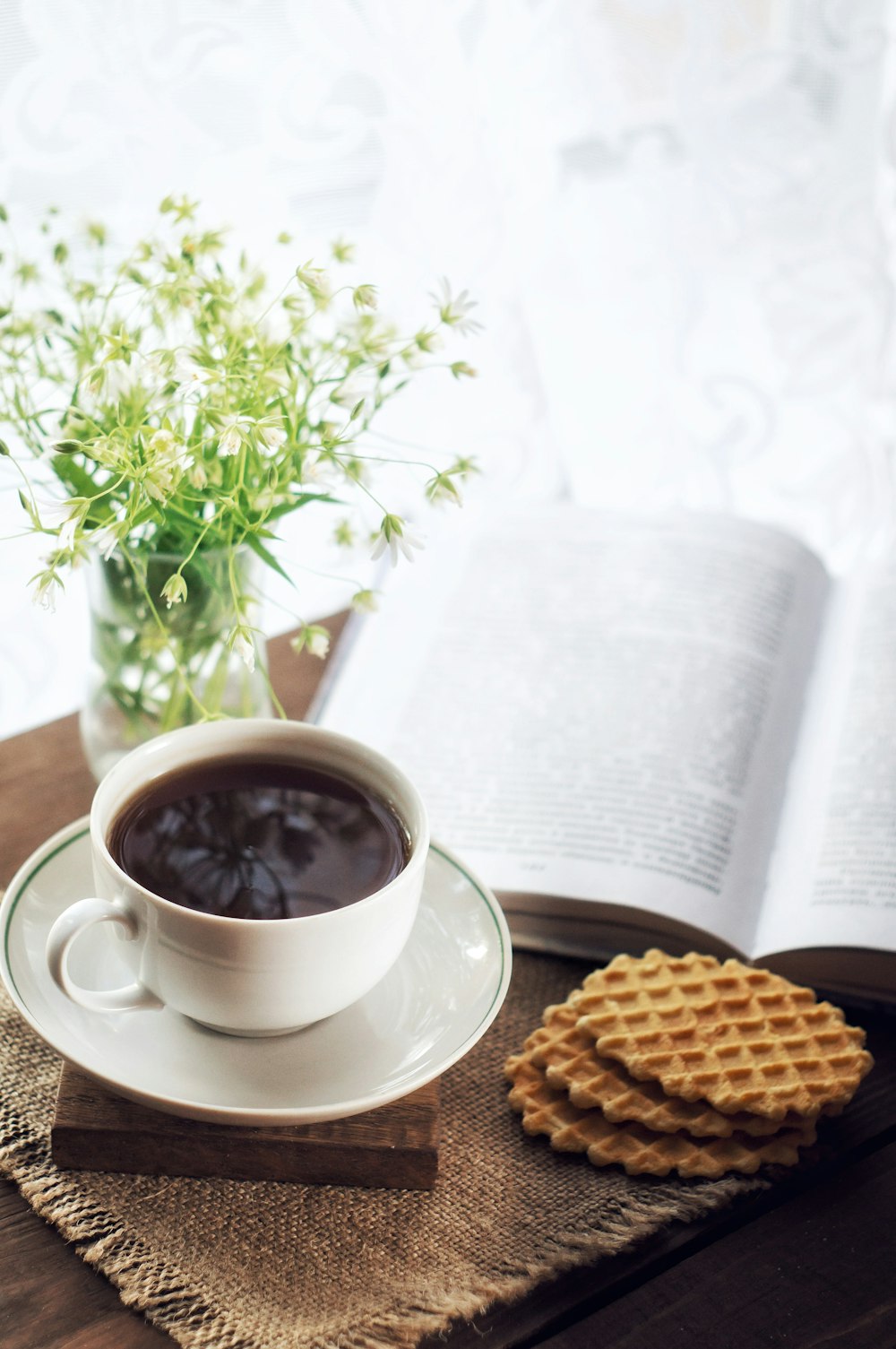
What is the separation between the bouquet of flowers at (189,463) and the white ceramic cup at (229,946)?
112 millimetres

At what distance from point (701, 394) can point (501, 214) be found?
13.0 inches

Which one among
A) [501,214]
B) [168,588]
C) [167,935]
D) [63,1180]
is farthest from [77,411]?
[501,214]

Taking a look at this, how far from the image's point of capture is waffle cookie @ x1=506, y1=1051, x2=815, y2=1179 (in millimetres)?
628

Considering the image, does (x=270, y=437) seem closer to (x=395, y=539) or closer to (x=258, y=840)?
(x=395, y=539)

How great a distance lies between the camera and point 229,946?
0.54 metres

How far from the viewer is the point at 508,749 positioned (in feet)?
2.98

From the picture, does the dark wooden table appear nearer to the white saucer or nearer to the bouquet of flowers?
the white saucer

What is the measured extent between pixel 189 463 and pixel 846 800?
1.69 ft

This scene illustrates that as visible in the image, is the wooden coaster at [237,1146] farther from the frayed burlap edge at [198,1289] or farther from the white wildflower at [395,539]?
the white wildflower at [395,539]

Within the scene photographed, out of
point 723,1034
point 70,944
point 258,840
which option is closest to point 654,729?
point 723,1034

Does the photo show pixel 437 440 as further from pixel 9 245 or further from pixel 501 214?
pixel 9 245

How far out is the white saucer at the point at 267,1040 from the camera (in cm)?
56

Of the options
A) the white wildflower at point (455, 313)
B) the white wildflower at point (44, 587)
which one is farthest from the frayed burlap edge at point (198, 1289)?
the white wildflower at point (455, 313)

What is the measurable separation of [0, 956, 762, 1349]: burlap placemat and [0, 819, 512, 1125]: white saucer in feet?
0.22
